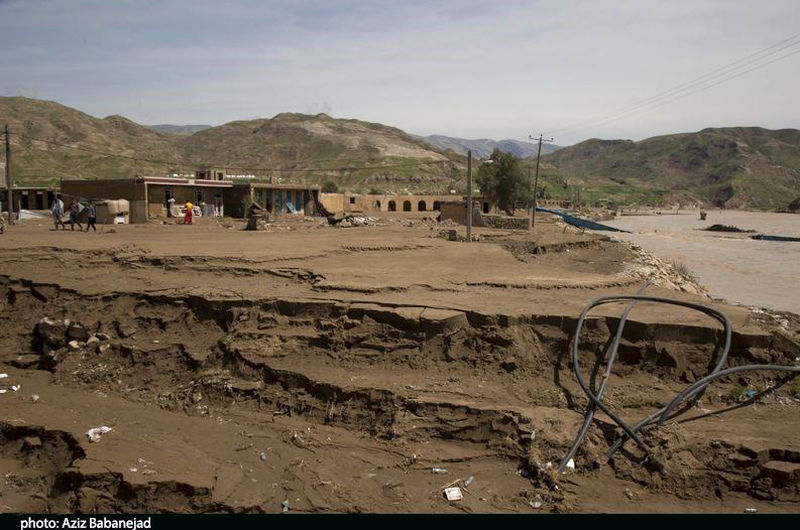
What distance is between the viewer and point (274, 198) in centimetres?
3884

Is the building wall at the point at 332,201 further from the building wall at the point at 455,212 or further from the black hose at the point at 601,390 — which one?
the black hose at the point at 601,390

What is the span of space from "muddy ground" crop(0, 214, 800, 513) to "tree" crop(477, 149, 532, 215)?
37.6 metres

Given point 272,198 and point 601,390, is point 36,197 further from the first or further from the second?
point 601,390

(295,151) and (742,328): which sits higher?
(295,151)

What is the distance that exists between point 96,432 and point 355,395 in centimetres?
345

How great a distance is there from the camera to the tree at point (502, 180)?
163 feet

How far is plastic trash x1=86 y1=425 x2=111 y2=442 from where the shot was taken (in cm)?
741

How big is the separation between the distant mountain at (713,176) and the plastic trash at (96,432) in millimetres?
99249

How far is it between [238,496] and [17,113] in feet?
329

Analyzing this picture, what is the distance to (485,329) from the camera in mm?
9102

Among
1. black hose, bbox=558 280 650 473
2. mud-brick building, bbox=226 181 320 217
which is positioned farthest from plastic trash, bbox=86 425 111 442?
mud-brick building, bbox=226 181 320 217

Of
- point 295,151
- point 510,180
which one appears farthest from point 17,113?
point 510,180

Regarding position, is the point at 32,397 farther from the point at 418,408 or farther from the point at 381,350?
the point at 418,408

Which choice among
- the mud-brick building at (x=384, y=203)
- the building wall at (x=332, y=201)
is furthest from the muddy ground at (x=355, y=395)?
the mud-brick building at (x=384, y=203)
